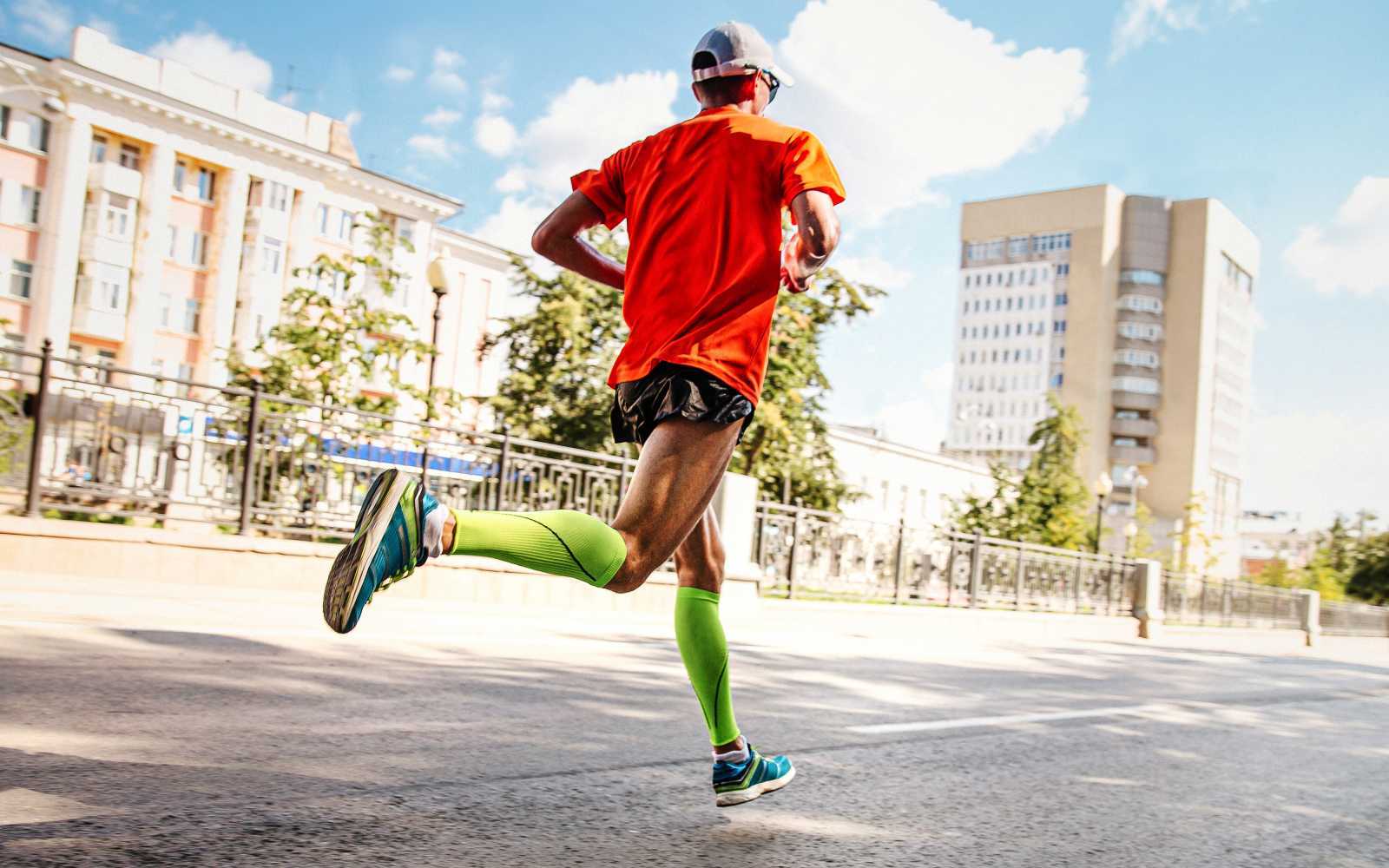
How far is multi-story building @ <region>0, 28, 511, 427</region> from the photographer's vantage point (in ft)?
155

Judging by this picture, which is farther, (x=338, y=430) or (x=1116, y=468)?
(x=1116, y=468)

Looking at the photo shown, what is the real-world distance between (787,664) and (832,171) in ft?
18.7

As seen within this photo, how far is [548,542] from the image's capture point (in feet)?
8.80

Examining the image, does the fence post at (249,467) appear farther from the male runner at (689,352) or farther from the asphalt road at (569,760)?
the male runner at (689,352)

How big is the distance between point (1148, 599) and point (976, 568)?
7013 millimetres

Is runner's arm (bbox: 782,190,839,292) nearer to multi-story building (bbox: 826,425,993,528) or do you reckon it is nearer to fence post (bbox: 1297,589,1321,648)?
fence post (bbox: 1297,589,1321,648)

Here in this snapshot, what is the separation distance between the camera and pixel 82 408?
10547 millimetres

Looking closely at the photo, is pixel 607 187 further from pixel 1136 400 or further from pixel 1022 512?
pixel 1136 400

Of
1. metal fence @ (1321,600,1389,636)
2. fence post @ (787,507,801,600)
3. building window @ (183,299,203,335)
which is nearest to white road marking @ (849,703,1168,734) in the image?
fence post @ (787,507,801,600)

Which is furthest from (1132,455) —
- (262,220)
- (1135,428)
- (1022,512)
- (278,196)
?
(1022,512)

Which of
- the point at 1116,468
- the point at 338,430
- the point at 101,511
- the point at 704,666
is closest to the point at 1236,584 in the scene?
the point at 338,430

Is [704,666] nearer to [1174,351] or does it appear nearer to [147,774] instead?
[147,774]

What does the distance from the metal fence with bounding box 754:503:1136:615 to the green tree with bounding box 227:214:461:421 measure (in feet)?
15.9

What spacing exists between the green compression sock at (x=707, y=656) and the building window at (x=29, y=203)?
170ft
